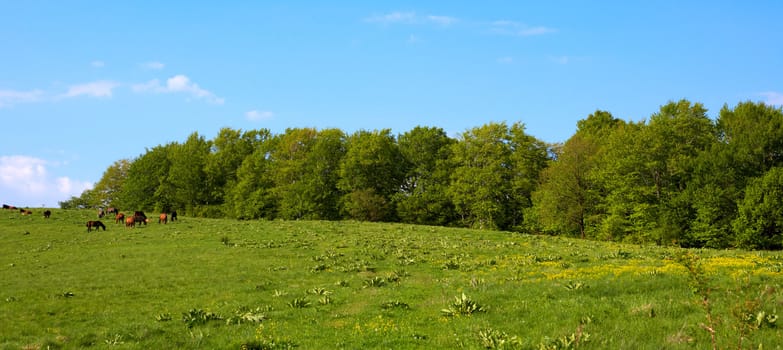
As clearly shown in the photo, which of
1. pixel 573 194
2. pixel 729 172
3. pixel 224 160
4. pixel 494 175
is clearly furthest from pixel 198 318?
pixel 224 160

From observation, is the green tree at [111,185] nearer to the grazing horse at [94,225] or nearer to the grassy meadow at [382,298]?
the grazing horse at [94,225]

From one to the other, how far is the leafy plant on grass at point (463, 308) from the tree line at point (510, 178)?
45.8m

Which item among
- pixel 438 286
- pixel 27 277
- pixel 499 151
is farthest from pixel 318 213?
pixel 438 286

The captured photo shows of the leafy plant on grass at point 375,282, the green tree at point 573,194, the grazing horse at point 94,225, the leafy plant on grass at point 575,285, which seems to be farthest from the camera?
the green tree at point 573,194

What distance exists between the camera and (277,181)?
85.9 meters

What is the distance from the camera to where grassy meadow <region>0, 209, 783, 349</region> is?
37.5 feet

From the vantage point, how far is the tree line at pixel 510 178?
50.2 metres

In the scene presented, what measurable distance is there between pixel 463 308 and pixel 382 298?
4.39 metres

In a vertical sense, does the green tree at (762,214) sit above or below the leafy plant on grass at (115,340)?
above

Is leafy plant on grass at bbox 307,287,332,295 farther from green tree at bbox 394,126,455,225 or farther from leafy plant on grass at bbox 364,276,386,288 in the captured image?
green tree at bbox 394,126,455,225

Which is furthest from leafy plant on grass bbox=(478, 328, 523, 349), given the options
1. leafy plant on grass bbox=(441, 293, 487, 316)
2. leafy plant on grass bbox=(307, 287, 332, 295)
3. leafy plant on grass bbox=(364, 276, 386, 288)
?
leafy plant on grass bbox=(364, 276, 386, 288)

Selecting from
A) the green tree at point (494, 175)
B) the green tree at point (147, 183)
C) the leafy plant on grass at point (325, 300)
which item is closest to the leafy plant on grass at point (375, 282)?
the leafy plant on grass at point (325, 300)

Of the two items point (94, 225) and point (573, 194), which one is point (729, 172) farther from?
point (94, 225)

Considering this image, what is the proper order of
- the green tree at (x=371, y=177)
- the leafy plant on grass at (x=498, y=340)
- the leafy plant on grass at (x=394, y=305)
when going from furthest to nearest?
the green tree at (x=371, y=177) < the leafy plant on grass at (x=394, y=305) < the leafy plant on grass at (x=498, y=340)
